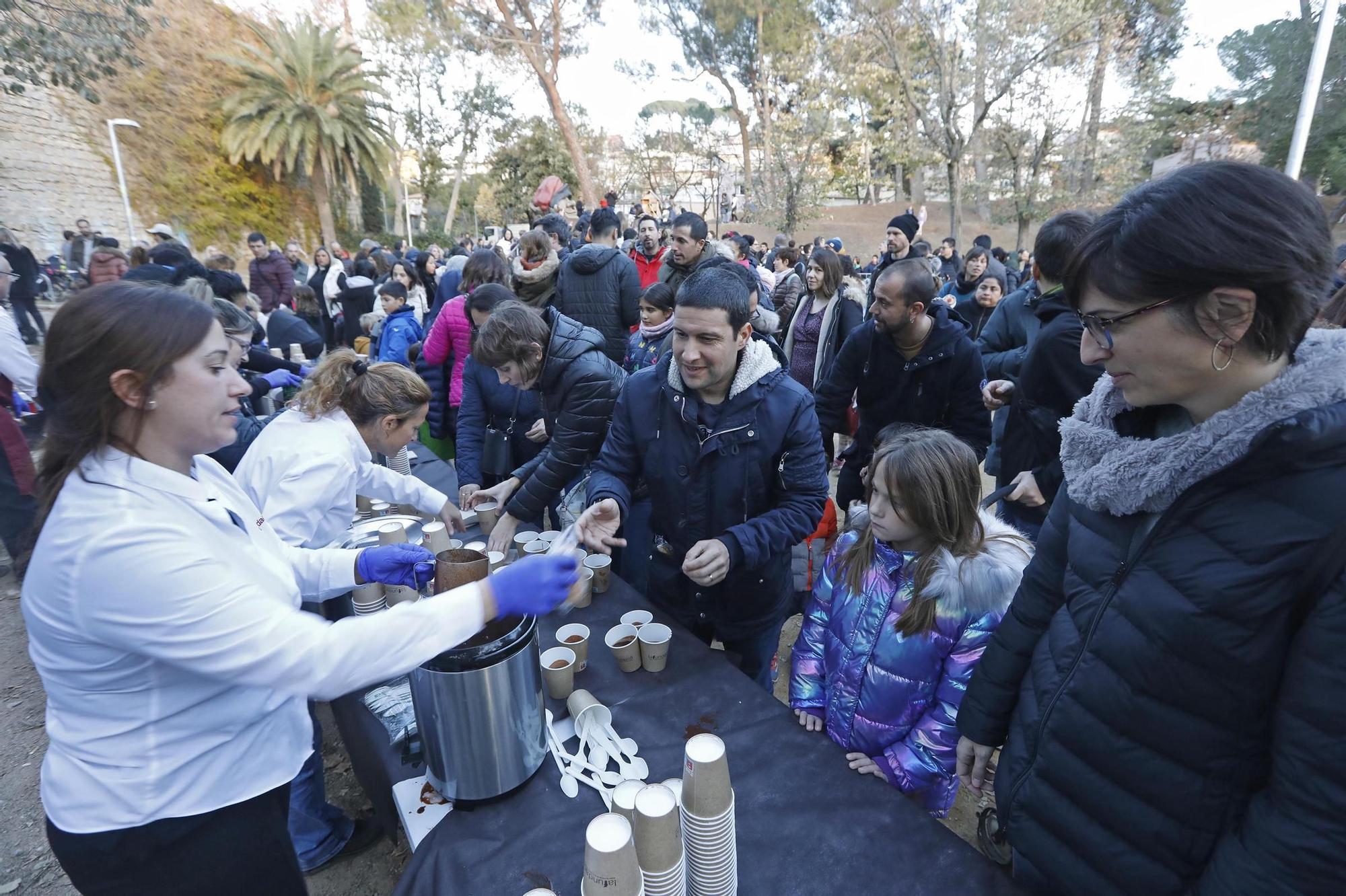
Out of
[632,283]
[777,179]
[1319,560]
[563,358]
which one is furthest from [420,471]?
[777,179]

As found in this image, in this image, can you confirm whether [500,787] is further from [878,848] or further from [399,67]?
[399,67]

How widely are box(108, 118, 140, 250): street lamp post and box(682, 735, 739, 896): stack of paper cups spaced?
20194 millimetres

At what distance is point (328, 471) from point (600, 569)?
0.97 meters

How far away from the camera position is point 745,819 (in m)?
1.36

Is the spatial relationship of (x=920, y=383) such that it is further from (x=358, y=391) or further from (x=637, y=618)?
(x=358, y=391)

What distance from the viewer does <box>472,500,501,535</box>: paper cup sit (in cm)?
278

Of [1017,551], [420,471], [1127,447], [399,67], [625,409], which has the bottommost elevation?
[420,471]

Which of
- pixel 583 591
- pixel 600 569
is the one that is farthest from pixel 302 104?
pixel 583 591

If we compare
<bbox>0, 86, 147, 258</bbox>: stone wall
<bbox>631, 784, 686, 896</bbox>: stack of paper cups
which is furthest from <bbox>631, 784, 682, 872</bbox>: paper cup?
<bbox>0, 86, 147, 258</bbox>: stone wall

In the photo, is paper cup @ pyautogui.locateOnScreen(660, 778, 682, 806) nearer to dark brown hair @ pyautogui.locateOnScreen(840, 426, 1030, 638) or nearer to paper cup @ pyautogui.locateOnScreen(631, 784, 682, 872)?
paper cup @ pyautogui.locateOnScreen(631, 784, 682, 872)

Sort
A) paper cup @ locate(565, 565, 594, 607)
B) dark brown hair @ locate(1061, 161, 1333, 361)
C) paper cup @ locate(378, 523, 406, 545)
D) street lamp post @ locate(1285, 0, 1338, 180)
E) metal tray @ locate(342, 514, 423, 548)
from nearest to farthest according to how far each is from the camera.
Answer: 1. dark brown hair @ locate(1061, 161, 1333, 361)
2. paper cup @ locate(565, 565, 594, 607)
3. paper cup @ locate(378, 523, 406, 545)
4. metal tray @ locate(342, 514, 423, 548)
5. street lamp post @ locate(1285, 0, 1338, 180)

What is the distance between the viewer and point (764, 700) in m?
1.71

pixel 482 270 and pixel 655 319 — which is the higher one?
pixel 482 270

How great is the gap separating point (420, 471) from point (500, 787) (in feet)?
9.20
